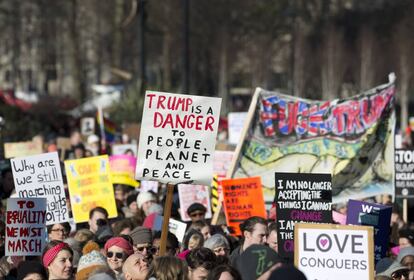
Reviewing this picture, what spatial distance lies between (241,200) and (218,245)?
10.8 feet

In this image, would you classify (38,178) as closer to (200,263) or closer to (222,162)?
(200,263)

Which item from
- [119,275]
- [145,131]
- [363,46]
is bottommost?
[119,275]

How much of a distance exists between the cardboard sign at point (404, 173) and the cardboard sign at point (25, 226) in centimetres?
651

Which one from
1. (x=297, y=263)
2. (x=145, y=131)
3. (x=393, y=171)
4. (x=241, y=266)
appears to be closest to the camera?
(x=241, y=266)

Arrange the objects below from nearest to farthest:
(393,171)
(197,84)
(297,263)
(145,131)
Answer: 1. (297,263)
2. (145,131)
3. (393,171)
4. (197,84)

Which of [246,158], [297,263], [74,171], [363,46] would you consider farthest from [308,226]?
[363,46]

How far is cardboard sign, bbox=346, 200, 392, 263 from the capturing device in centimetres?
1196

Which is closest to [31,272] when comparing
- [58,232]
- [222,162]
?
[58,232]

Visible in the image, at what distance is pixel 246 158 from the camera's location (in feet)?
54.9

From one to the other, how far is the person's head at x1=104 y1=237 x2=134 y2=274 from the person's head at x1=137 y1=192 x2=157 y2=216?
13.5 ft

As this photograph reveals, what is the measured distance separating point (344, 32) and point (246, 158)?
173 ft

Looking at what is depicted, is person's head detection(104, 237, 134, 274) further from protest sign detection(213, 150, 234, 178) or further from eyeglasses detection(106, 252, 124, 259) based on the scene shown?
protest sign detection(213, 150, 234, 178)

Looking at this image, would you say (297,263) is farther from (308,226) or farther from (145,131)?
(145,131)

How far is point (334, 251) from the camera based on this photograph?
A: 936 cm
